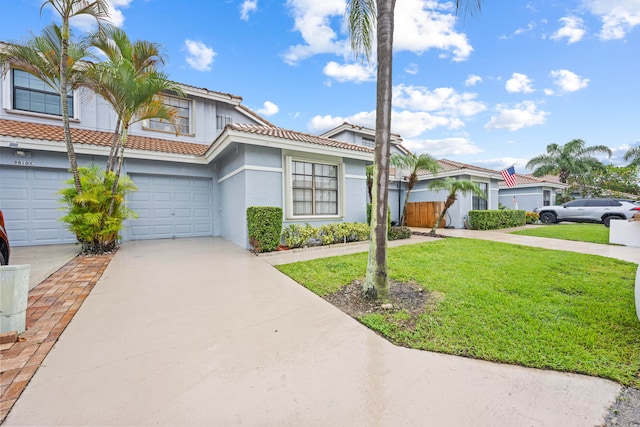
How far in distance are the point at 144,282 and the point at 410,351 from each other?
4703 mm

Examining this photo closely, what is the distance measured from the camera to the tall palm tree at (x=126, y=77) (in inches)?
247

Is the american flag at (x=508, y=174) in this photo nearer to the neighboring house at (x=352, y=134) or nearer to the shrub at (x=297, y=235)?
the neighboring house at (x=352, y=134)

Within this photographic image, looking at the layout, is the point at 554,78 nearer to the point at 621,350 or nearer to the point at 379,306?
the point at 621,350

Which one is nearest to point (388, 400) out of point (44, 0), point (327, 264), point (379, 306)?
point (379, 306)

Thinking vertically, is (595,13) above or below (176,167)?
above

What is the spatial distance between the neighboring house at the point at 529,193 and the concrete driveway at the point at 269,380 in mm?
21405

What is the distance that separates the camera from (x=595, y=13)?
7.54 meters

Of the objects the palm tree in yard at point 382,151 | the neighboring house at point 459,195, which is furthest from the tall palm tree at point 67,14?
the neighboring house at point 459,195

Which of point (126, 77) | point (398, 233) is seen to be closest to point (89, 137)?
point (126, 77)

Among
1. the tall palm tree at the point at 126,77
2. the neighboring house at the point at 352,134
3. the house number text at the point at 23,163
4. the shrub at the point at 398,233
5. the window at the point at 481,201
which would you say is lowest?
the shrub at the point at 398,233

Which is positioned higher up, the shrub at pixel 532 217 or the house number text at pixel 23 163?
the house number text at pixel 23 163

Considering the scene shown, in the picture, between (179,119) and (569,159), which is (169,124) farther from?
(569,159)

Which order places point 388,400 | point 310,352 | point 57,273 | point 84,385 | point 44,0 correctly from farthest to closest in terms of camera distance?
point 44,0 < point 57,273 < point 310,352 < point 84,385 < point 388,400

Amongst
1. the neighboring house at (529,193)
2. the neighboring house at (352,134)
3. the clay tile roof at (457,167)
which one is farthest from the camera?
the neighboring house at (529,193)
